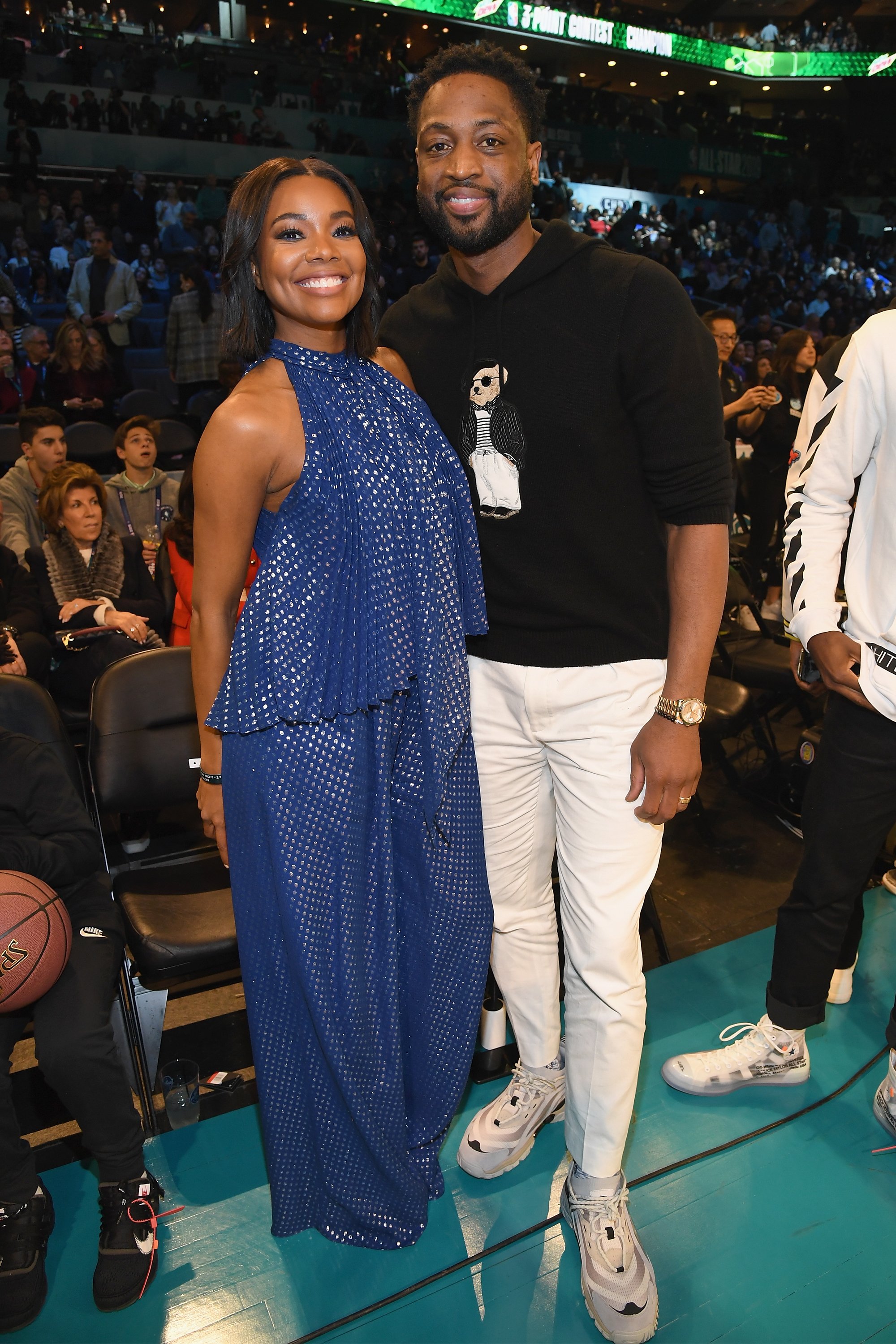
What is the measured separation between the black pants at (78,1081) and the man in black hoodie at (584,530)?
836 millimetres

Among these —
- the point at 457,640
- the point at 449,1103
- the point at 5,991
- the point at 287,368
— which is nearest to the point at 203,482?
the point at 287,368

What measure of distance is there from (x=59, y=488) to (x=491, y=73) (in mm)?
2691

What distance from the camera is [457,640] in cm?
165

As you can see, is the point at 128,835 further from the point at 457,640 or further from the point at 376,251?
the point at 376,251

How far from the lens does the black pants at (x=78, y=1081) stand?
179cm

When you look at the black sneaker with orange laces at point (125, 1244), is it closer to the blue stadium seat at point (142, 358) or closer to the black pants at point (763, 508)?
the black pants at point (763, 508)

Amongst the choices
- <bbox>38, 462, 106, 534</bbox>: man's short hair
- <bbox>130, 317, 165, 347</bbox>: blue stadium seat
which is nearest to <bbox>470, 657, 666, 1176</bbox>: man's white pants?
<bbox>38, 462, 106, 534</bbox>: man's short hair

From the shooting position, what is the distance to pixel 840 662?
1.94m

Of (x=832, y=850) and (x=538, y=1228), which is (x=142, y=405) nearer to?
(x=832, y=850)

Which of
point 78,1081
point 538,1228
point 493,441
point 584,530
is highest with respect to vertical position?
point 493,441

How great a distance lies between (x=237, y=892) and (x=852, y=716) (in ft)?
4.07

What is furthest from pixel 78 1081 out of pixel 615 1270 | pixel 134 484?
pixel 134 484

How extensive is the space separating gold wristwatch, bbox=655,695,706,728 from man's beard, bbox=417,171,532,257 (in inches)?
31.3

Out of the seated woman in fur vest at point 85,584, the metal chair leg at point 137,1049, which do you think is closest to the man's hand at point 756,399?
the seated woman in fur vest at point 85,584
